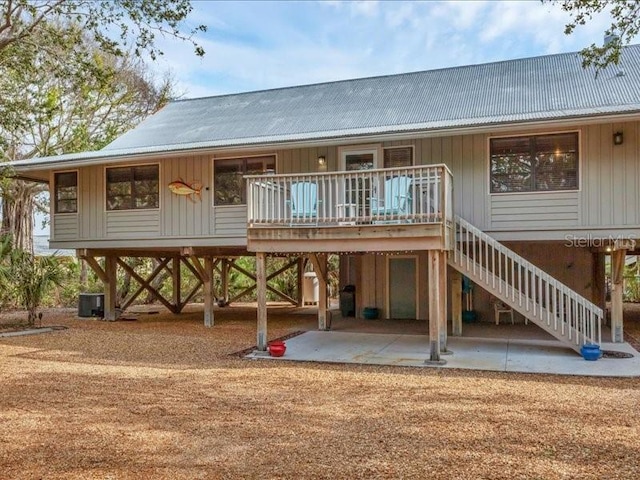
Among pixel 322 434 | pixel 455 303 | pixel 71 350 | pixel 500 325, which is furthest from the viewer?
pixel 500 325

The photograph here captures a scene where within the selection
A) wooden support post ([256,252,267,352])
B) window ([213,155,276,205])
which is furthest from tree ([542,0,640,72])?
window ([213,155,276,205])

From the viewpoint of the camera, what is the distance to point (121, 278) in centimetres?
1942

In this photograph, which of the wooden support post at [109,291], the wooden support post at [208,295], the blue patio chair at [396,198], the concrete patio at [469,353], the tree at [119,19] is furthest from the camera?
the wooden support post at [109,291]

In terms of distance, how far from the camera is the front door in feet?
40.9

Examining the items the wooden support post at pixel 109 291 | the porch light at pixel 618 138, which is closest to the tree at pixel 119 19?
the wooden support post at pixel 109 291

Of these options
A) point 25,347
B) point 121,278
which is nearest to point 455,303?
point 25,347

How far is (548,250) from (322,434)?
881 cm

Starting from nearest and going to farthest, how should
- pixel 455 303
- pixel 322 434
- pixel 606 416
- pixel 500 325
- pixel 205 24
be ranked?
1. pixel 322 434
2. pixel 606 416
3. pixel 205 24
4. pixel 455 303
5. pixel 500 325

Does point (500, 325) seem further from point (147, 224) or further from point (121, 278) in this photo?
point (121, 278)

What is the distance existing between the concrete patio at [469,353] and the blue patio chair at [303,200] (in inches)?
91.6

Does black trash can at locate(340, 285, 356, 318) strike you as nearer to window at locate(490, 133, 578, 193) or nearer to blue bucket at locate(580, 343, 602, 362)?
window at locate(490, 133, 578, 193)

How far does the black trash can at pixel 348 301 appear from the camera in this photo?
13242 millimetres

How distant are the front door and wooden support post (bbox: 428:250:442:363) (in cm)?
464

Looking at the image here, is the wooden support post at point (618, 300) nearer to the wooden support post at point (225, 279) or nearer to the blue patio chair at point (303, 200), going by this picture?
the blue patio chair at point (303, 200)
